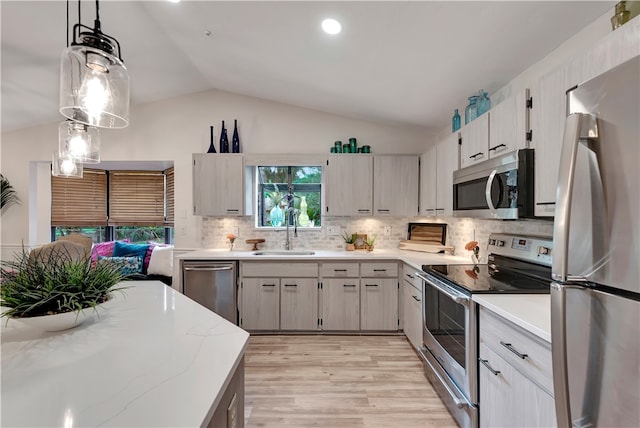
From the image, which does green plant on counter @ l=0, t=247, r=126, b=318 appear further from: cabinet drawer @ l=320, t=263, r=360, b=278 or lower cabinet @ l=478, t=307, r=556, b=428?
cabinet drawer @ l=320, t=263, r=360, b=278

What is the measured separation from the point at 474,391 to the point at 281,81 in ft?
10.5

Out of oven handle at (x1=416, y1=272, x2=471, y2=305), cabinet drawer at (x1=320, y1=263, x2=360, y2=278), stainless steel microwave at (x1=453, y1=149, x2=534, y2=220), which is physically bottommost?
cabinet drawer at (x1=320, y1=263, x2=360, y2=278)

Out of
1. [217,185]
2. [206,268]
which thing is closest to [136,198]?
[217,185]

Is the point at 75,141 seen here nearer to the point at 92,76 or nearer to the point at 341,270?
the point at 92,76

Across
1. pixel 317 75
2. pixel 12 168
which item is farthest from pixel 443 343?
pixel 12 168

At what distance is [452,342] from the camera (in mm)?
1855

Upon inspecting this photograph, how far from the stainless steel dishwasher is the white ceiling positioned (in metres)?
2.21

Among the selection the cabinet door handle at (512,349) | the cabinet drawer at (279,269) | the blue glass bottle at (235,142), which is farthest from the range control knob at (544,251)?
the blue glass bottle at (235,142)

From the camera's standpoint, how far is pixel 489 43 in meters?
1.91

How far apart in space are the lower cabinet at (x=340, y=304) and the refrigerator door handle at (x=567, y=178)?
97.6 inches

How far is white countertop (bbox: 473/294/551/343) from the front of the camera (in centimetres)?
110

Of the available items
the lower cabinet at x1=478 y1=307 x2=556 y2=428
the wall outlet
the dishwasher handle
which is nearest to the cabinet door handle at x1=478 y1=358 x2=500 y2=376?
the lower cabinet at x1=478 y1=307 x2=556 y2=428

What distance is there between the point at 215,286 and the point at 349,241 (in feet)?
5.55

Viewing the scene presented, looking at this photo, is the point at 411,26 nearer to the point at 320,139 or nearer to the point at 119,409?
the point at 320,139
